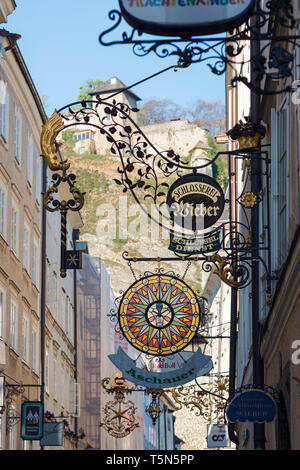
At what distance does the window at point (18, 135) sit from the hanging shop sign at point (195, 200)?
12447 millimetres

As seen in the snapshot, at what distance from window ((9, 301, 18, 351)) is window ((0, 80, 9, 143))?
4.16 meters

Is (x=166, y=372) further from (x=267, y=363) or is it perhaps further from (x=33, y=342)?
(x=33, y=342)

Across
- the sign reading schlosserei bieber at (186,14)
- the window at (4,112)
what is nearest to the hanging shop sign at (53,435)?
the window at (4,112)

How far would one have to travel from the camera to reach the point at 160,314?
53.0ft

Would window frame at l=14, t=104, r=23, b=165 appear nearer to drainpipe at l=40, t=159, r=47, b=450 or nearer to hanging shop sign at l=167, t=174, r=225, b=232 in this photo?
drainpipe at l=40, t=159, r=47, b=450

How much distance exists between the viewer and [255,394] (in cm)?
1250

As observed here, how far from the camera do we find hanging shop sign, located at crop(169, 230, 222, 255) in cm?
1538

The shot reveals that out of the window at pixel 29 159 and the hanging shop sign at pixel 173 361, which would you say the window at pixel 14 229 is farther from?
the hanging shop sign at pixel 173 361

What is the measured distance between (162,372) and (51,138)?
5.22 meters

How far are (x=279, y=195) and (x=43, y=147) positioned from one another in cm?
382

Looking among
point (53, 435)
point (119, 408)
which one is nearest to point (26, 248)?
point (53, 435)

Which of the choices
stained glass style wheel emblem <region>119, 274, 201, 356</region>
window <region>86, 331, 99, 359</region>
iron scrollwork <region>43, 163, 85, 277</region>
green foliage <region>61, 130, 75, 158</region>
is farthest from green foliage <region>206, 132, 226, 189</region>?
iron scrollwork <region>43, 163, 85, 277</region>

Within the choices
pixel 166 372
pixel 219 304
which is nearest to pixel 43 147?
pixel 166 372

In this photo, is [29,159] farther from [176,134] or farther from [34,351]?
[176,134]
